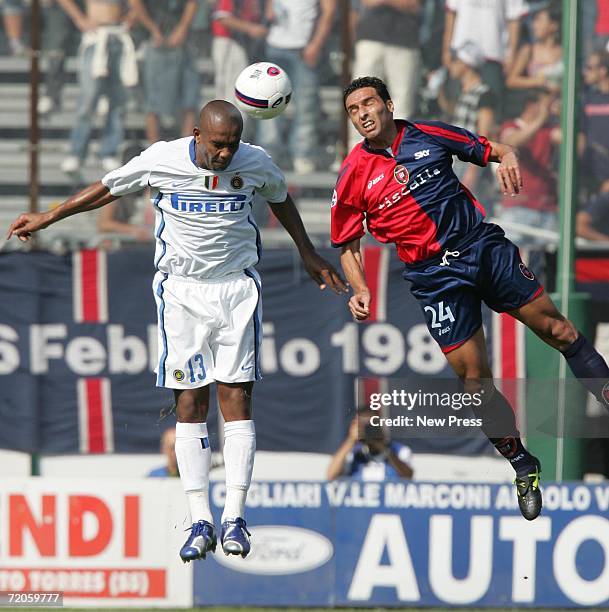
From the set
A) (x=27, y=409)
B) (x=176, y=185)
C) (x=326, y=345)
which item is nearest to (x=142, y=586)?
(x=27, y=409)

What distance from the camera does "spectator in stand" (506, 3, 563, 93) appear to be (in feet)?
47.0

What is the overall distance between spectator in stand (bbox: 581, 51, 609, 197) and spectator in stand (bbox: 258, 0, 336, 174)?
8.82ft

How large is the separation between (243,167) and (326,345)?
207 inches

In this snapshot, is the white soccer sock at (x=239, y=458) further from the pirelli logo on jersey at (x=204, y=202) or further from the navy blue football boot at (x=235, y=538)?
the pirelli logo on jersey at (x=204, y=202)

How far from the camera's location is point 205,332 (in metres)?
9.10

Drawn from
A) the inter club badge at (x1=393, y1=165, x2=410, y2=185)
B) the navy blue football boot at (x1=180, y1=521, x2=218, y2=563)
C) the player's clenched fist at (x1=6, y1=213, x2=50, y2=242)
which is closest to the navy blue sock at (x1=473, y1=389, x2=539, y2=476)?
the inter club badge at (x1=393, y1=165, x2=410, y2=185)

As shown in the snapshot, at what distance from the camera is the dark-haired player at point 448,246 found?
9.35 m

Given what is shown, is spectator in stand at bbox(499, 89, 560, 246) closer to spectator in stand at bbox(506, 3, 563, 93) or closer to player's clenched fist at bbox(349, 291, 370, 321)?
spectator in stand at bbox(506, 3, 563, 93)

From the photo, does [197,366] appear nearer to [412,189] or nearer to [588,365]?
[412,189]

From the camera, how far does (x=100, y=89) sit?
14672mm

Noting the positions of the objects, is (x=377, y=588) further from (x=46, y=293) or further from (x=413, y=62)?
(x=413, y=62)

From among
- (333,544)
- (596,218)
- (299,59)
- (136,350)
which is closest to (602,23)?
(596,218)

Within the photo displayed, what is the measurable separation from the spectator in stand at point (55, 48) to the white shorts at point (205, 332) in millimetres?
6302

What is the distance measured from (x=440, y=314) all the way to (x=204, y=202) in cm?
177
